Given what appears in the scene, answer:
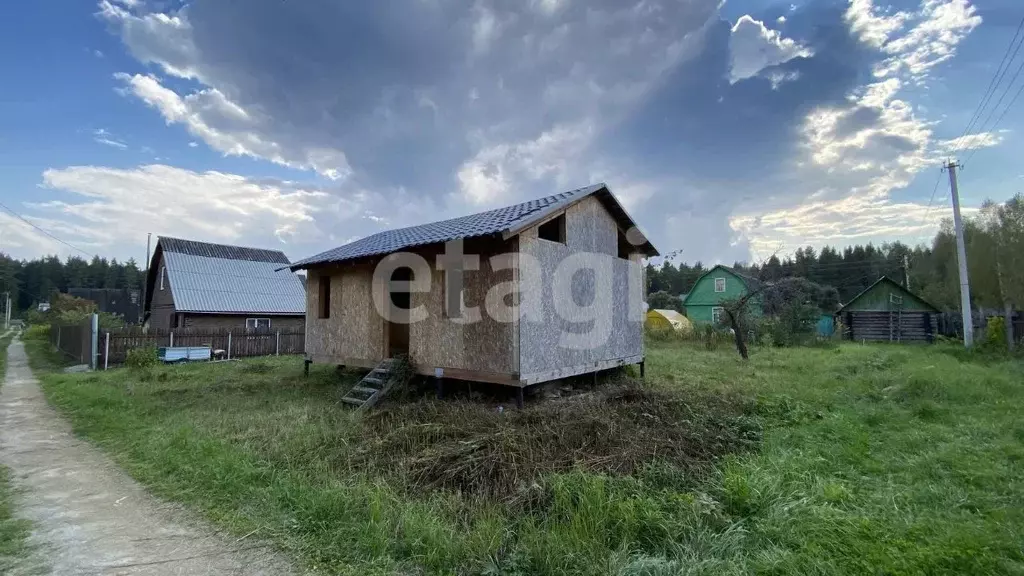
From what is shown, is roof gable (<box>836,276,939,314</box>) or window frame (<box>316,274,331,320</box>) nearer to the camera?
window frame (<box>316,274,331,320</box>)

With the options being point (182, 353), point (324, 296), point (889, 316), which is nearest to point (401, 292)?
point (324, 296)

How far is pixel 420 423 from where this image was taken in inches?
293

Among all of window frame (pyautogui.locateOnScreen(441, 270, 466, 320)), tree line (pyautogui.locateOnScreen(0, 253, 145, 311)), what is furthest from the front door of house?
tree line (pyautogui.locateOnScreen(0, 253, 145, 311))

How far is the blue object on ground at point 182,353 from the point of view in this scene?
1725 centimetres

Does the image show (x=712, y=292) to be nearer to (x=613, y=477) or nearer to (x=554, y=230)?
(x=554, y=230)

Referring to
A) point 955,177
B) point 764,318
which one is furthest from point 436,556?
point 764,318

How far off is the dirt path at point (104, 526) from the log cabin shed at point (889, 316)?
3076cm

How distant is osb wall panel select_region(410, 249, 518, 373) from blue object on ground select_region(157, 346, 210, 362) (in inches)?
504

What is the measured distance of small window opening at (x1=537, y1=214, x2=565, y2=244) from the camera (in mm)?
10062

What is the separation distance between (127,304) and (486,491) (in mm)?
66091

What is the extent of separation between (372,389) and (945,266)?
4199 cm

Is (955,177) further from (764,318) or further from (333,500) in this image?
(333,500)

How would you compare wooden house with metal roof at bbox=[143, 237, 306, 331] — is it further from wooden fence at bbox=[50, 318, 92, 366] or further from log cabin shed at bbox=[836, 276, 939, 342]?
log cabin shed at bbox=[836, 276, 939, 342]

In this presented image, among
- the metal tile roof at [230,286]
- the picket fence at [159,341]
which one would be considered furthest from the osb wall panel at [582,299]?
the metal tile roof at [230,286]
